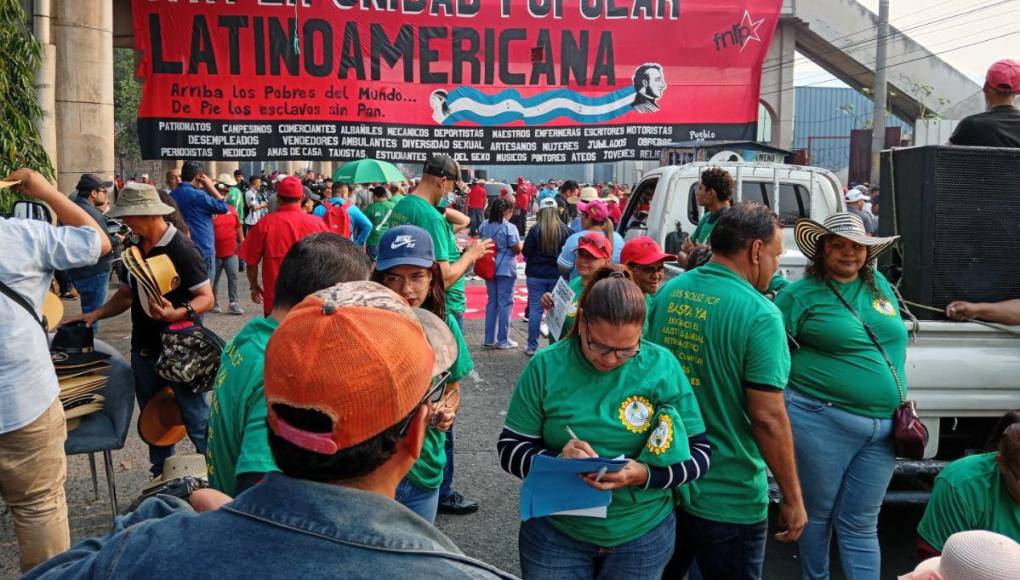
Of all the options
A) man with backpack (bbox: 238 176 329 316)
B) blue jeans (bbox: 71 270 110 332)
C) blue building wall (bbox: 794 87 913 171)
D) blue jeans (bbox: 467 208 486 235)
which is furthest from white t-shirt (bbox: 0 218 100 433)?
blue building wall (bbox: 794 87 913 171)

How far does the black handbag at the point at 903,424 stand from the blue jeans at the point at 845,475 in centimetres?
6

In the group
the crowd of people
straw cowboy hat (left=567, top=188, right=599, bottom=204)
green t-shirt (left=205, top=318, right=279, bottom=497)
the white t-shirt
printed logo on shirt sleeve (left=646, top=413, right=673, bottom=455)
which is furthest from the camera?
straw cowboy hat (left=567, top=188, right=599, bottom=204)

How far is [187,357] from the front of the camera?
4.84m

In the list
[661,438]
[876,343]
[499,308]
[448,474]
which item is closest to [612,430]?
[661,438]

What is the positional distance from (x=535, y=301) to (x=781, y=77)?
7522 millimetres

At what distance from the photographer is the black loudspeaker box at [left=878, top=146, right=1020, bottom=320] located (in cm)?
526

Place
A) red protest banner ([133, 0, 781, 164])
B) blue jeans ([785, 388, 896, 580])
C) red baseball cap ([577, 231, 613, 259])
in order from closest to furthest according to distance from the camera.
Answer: blue jeans ([785, 388, 896, 580]), red baseball cap ([577, 231, 613, 259]), red protest banner ([133, 0, 781, 164])

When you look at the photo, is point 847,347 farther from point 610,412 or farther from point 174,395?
point 174,395

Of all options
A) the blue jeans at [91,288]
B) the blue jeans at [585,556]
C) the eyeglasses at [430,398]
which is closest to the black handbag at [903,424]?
the blue jeans at [585,556]

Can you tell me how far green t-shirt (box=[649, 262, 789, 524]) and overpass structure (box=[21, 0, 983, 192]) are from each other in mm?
10260

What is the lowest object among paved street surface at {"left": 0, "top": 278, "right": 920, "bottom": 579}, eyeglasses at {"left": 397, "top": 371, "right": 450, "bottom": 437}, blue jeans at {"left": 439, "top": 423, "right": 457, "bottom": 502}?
paved street surface at {"left": 0, "top": 278, "right": 920, "bottom": 579}

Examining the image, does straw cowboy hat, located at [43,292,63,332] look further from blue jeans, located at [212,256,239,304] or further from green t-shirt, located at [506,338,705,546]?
blue jeans, located at [212,256,239,304]

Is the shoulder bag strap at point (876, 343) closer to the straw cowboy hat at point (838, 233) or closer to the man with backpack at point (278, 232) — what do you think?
the straw cowboy hat at point (838, 233)

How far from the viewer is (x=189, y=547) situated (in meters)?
1.27
